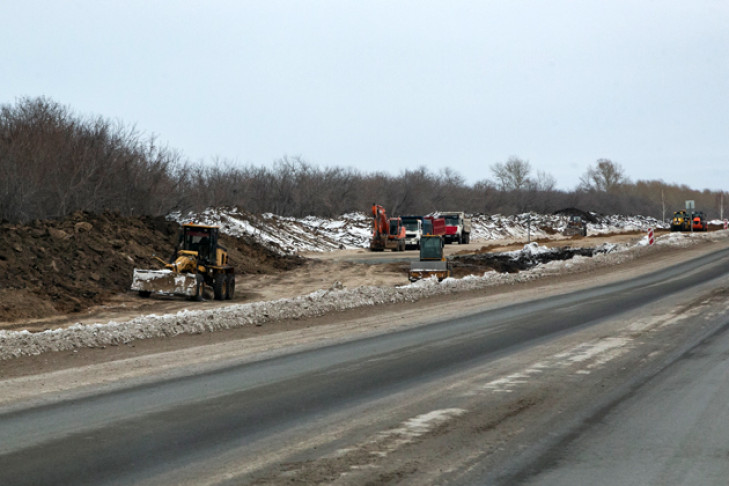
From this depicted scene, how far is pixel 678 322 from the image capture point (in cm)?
1630

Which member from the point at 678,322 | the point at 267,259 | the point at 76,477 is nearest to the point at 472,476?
the point at 76,477

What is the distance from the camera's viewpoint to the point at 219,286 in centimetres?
2542

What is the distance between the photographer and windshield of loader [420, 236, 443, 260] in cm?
3212

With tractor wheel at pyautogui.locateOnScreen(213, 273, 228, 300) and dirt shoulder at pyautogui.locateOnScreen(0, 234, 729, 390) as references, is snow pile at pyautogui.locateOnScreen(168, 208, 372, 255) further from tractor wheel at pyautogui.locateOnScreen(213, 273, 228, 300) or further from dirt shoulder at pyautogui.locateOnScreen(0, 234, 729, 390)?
dirt shoulder at pyautogui.locateOnScreen(0, 234, 729, 390)

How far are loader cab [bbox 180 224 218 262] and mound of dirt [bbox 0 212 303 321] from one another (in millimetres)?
3238

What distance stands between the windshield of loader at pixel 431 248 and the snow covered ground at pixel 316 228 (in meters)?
19.7

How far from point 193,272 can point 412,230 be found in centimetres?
3142

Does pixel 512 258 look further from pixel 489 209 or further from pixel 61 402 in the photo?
pixel 489 209

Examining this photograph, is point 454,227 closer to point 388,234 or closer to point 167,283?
point 388,234

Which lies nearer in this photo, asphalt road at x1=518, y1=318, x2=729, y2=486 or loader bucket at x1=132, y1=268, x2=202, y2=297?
asphalt road at x1=518, y1=318, x2=729, y2=486

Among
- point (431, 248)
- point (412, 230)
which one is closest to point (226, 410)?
point (431, 248)

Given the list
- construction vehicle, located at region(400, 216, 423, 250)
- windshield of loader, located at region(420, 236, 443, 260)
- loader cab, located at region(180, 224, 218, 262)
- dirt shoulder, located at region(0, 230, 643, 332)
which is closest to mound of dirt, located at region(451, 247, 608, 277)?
dirt shoulder, located at region(0, 230, 643, 332)

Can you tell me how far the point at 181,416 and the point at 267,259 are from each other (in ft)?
114

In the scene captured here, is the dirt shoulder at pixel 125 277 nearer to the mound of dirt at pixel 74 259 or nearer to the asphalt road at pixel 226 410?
the mound of dirt at pixel 74 259
